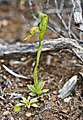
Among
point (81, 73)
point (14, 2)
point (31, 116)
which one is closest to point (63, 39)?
point (81, 73)

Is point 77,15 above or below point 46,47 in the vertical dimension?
above

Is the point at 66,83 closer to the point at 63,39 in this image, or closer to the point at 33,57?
the point at 63,39

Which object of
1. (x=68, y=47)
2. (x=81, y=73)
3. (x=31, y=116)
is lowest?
(x=31, y=116)

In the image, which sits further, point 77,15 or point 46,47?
point 46,47

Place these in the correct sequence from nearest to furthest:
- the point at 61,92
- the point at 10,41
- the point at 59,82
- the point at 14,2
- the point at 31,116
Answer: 1. the point at 31,116
2. the point at 61,92
3. the point at 59,82
4. the point at 10,41
5. the point at 14,2

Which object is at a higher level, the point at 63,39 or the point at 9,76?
the point at 63,39

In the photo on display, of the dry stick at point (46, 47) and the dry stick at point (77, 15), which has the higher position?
the dry stick at point (77, 15)

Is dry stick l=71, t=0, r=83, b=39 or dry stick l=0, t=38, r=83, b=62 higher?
dry stick l=71, t=0, r=83, b=39

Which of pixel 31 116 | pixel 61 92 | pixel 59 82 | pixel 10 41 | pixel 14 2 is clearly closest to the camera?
pixel 31 116
